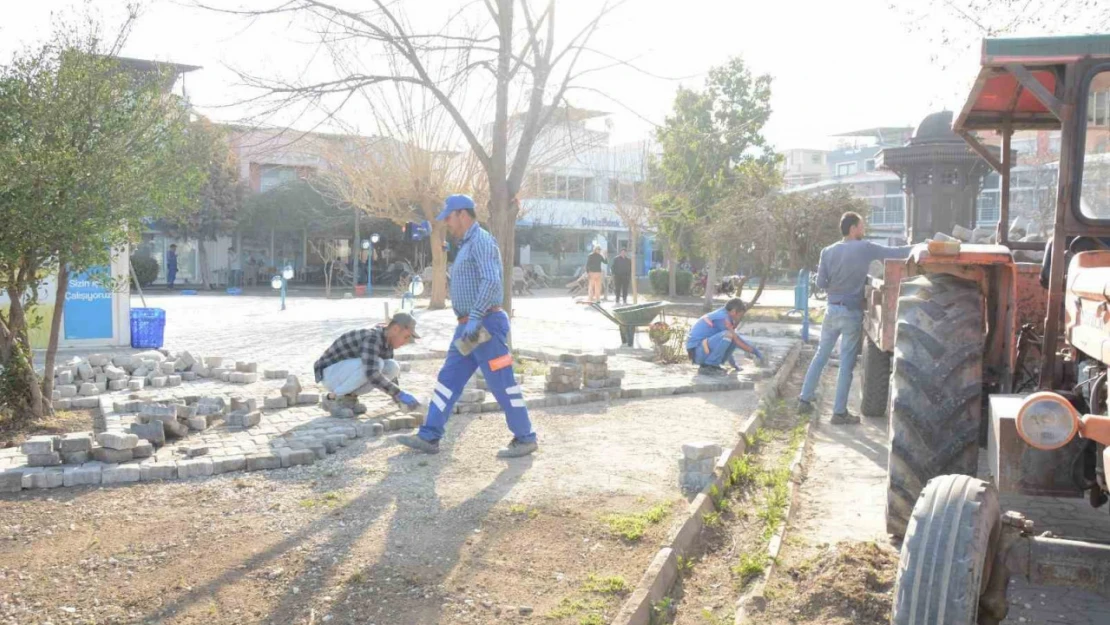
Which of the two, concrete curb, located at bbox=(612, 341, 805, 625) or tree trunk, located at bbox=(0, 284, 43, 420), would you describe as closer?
concrete curb, located at bbox=(612, 341, 805, 625)

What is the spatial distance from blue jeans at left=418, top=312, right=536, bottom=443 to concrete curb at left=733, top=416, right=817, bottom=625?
6.45 ft

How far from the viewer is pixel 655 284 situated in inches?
1325

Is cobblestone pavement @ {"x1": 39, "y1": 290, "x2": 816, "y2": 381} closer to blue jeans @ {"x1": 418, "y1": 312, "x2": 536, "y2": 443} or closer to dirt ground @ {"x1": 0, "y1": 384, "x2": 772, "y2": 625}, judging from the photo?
blue jeans @ {"x1": 418, "y1": 312, "x2": 536, "y2": 443}

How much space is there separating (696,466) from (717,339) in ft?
18.5

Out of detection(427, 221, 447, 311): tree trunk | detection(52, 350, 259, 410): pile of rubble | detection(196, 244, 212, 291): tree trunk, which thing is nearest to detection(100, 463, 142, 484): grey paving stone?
detection(52, 350, 259, 410): pile of rubble

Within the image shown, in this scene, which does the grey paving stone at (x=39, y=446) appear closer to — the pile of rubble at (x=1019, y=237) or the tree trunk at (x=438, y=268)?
the pile of rubble at (x=1019, y=237)

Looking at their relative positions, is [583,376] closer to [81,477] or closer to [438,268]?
[81,477]

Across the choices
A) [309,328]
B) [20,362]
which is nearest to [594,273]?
[309,328]

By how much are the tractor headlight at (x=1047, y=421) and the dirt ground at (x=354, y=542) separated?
1910 millimetres

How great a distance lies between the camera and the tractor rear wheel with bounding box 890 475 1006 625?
275 cm

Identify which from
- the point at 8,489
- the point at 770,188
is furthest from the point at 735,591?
the point at 770,188

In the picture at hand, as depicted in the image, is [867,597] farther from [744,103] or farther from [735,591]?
[744,103]

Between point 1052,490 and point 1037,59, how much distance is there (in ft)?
5.82

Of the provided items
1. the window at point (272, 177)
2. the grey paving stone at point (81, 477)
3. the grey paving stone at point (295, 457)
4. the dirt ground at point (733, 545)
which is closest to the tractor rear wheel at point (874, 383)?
the dirt ground at point (733, 545)
